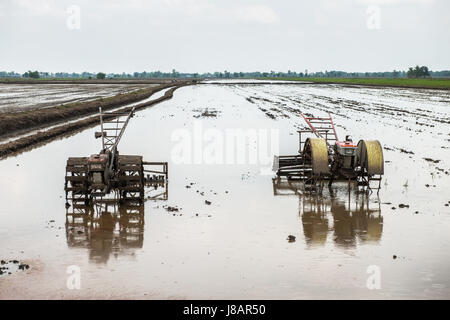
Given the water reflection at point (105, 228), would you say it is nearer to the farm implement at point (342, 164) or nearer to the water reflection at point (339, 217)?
the water reflection at point (339, 217)

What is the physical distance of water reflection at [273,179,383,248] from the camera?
13.1m

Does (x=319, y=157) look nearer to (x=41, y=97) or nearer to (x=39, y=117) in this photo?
(x=39, y=117)

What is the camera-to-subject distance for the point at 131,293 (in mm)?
9664

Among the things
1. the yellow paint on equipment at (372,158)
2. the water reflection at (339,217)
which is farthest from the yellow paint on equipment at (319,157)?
the yellow paint on equipment at (372,158)

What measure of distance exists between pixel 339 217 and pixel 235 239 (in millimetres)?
3782

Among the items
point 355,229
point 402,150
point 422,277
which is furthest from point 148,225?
Result: point 402,150

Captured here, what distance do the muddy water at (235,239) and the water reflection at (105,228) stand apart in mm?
52

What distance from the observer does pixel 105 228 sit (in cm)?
1386

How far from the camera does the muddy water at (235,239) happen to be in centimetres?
1003

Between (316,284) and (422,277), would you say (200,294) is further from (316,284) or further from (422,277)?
(422,277)

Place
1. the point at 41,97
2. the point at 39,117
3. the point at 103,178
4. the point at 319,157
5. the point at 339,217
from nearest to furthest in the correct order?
the point at 339,217 < the point at 103,178 < the point at 319,157 < the point at 39,117 < the point at 41,97

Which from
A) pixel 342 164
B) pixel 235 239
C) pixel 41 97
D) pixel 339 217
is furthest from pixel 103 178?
pixel 41 97

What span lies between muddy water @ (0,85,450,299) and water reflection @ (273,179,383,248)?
0.10 ft

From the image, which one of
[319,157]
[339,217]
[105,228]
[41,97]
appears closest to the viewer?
[105,228]
